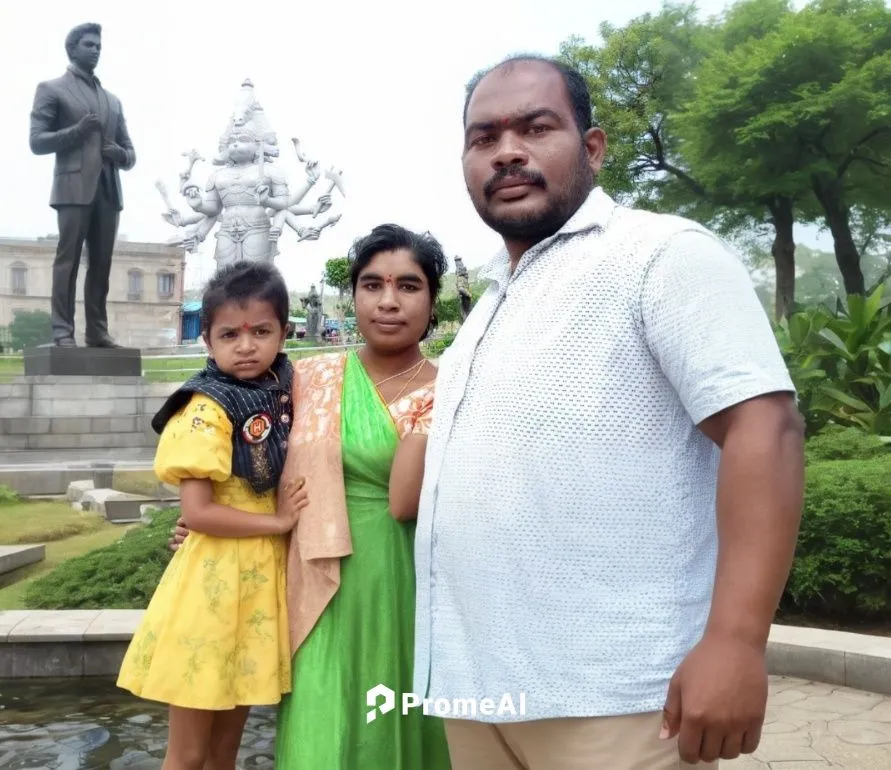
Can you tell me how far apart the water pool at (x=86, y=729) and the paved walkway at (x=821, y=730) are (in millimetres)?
1723

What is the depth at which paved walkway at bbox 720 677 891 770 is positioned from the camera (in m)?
2.99

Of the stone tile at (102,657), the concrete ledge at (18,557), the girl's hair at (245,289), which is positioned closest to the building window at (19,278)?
the concrete ledge at (18,557)

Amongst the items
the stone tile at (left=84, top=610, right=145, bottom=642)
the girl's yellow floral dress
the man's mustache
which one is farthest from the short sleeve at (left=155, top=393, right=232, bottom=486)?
the stone tile at (left=84, top=610, right=145, bottom=642)

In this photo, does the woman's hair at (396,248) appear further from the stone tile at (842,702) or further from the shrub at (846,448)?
the shrub at (846,448)

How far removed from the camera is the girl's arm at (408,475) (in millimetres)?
1902

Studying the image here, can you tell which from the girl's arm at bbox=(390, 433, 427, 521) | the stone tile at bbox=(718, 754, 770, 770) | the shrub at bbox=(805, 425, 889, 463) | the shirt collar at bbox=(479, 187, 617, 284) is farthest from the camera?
the shrub at bbox=(805, 425, 889, 463)

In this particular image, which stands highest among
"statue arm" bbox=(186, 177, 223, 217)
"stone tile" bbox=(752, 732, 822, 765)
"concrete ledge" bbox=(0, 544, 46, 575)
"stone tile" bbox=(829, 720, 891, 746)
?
"statue arm" bbox=(186, 177, 223, 217)

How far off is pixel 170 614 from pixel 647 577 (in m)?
1.14

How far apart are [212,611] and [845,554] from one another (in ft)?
11.4

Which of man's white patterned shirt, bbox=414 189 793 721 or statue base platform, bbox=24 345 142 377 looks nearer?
man's white patterned shirt, bbox=414 189 793 721

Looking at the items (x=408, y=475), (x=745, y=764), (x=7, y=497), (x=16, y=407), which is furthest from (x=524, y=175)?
(x=16, y=407)

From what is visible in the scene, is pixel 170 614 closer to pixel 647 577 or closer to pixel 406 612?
pixel 406 612

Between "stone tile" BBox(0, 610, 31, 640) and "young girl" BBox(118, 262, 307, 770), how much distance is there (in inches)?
74.9

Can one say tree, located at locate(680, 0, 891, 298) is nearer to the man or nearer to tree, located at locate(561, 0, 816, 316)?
tree, located at locate(561, 0, 816, 316)
